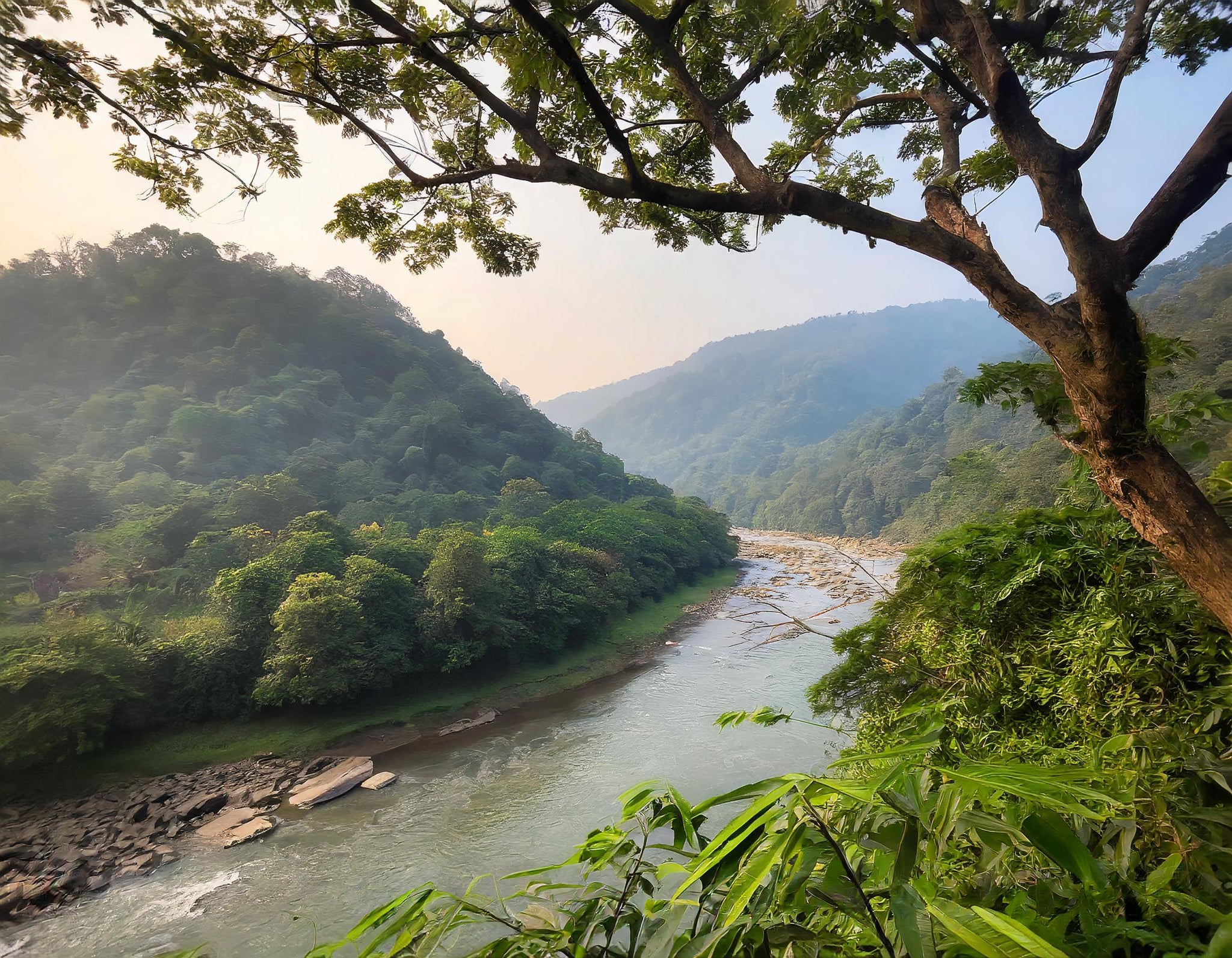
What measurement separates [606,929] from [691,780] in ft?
32.2

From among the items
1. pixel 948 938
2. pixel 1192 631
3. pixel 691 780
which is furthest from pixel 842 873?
pixel 691 780

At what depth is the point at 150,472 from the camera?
24.4 m

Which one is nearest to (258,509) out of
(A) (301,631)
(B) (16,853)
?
(A) (301,631)

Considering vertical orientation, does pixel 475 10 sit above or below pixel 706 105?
above

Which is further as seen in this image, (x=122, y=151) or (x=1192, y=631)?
(x=122, y=151)

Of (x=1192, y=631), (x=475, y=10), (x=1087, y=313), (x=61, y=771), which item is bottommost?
(x=61, y=771)

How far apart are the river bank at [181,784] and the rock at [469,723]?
3cm

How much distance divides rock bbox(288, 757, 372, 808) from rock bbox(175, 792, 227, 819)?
1278 millimetres

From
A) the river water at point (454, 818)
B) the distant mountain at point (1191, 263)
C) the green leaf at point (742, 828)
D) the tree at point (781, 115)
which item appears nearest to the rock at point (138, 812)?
the river water at point (454, 818)

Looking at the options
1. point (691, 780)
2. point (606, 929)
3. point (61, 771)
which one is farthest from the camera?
point (61, 771)

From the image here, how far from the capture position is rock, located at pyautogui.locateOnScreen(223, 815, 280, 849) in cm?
887

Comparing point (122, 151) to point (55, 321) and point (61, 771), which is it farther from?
point (55, 321)

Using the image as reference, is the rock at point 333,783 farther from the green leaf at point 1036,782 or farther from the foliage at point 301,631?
the green leaf at point 1036,782

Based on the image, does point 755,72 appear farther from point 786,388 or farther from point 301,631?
point 786,388
